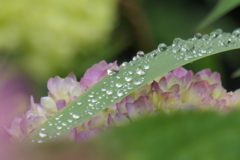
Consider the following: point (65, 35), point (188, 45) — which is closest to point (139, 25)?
point (65, 35)

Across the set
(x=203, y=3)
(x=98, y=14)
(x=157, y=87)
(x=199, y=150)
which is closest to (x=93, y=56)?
(x=98, y=14)

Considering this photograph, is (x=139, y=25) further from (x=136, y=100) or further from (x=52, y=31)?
(x=136, y=100)

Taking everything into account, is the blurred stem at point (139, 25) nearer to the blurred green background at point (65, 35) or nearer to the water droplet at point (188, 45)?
the blurred green background at point (65, 35)

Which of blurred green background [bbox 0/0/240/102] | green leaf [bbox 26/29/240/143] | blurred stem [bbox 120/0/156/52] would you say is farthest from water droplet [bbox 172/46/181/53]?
blurred stem [bbox 120/0/156/52]

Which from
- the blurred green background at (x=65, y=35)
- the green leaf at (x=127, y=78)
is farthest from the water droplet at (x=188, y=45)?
the blurred green background at (x=65, y=35)

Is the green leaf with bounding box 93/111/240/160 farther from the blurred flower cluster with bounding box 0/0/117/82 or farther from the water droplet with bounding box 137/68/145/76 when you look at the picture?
the blurred flower cluster with bounding box 0/0/117/82

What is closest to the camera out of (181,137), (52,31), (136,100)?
(181,137)

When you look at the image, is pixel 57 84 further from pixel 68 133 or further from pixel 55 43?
pixel 55 43
